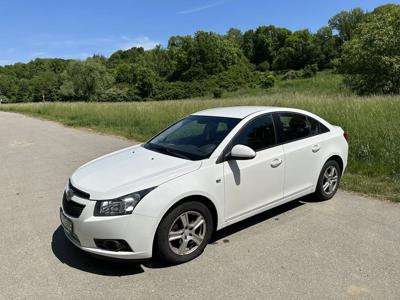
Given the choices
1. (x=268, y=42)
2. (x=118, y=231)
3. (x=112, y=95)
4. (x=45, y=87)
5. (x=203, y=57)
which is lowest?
(x=118, y=231)

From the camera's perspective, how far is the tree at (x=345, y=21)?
88062 millimetres

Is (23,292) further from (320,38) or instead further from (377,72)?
(320,38)

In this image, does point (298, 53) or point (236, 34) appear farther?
point (236, 34)

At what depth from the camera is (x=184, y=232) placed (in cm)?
344

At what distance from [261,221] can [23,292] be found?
2804 mm

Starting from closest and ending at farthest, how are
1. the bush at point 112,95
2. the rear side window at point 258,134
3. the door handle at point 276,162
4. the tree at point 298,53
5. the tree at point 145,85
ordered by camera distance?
the rear side window at point 258,134
the door handle at point 276,162
the bush at point 112,95
the tree at point 145,85
the tree at point 298,53

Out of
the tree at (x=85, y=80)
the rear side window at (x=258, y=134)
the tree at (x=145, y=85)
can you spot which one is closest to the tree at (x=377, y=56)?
the rear side window at (x=258, y=134)

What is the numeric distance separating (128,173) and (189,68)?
97728mm

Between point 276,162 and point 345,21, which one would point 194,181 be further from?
point 345,21

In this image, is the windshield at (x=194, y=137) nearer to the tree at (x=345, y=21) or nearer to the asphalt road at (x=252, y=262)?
the asphalt road at (x=252, y=262)

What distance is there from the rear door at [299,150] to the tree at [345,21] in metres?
93.6

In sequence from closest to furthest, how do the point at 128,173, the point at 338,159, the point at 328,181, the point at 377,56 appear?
the point at 128,173 < the point at 328,181 < the point at 338,159 < the point at 377,56

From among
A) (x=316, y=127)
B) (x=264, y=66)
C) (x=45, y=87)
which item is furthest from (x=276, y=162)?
(x=264, y=66)

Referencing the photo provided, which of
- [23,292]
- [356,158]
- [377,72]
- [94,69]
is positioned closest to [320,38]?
[94,69]
